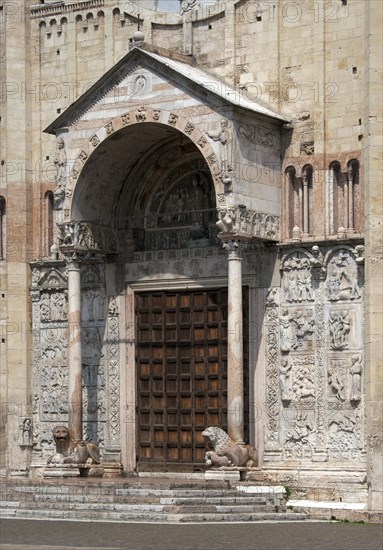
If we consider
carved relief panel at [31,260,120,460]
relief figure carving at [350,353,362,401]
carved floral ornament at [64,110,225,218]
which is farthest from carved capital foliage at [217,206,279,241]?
carved relief panel at [31,260,120,460]

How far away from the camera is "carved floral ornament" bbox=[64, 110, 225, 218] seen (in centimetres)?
3169

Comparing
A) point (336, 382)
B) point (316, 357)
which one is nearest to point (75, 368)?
point (316, 357)

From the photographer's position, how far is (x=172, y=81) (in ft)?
106

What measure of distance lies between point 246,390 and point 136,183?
505cm

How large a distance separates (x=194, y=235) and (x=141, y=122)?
287cm

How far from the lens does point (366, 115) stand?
31000 mm

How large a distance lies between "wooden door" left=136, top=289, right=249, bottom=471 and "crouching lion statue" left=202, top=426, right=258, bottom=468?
5.80 feet

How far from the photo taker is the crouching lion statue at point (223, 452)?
31.2 m

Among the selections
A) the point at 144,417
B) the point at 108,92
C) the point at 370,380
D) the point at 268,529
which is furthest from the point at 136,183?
the point at 268,529

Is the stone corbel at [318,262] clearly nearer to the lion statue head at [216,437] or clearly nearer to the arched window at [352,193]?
the arched window at [352,193]

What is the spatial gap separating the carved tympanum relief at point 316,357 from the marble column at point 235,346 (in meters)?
1.19

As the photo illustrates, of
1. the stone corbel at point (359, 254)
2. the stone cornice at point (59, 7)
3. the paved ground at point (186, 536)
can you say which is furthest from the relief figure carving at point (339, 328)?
the stone cornice at point (59, 7)

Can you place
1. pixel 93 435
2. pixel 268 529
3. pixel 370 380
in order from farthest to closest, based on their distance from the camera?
pixel 93 435, pixel 370 380, pixel 268 529

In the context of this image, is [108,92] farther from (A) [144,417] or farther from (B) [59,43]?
(A) [144,417]
